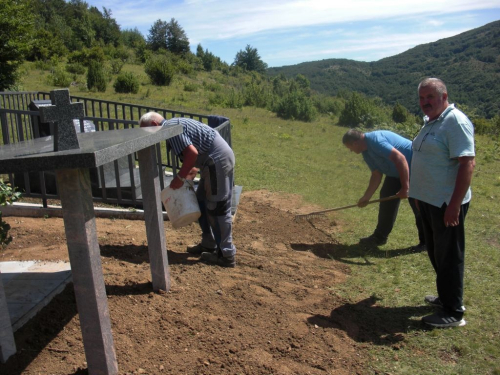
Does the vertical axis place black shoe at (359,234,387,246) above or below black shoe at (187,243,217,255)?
below

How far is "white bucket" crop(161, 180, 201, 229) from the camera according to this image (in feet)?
12.3

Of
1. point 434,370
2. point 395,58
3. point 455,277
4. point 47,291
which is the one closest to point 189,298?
point 47,291

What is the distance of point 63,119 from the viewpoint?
197 centimetres

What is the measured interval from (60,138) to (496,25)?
12767 centimetres

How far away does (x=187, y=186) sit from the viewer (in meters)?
3.84

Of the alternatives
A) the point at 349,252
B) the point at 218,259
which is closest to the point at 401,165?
the point at 349,252

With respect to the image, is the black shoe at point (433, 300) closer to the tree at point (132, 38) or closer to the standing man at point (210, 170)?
the standing man at point (210, 170)

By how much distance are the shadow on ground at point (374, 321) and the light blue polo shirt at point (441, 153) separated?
95 centimetres

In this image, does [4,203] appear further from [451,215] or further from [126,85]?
[126,85]

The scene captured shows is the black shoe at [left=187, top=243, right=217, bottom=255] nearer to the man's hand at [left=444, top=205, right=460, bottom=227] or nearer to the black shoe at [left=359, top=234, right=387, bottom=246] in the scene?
the black shoe at [left=359, top=234, right=387, bottom=246]

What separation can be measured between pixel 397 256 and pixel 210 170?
7.95 feet

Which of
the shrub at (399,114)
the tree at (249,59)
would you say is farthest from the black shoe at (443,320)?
the tree at (249,59)

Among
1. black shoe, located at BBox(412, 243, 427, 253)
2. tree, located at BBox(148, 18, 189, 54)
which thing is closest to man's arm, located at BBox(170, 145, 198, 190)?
black shoe, located at BBox(412, 243, 427, 253)

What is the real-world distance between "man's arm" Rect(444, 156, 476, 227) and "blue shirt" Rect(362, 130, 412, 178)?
1.69m
